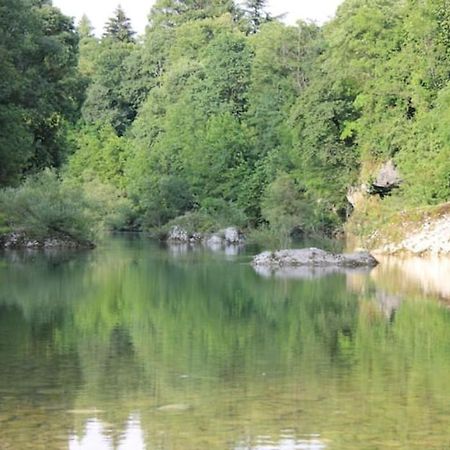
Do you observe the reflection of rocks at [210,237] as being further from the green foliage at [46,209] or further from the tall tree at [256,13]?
the tall tree at [256,13]

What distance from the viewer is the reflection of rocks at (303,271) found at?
27.0 meters

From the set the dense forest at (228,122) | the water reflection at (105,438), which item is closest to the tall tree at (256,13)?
the dense forest at (228,122)

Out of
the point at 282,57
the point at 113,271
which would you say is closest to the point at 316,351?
the point at 113,271

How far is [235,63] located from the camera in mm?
70188

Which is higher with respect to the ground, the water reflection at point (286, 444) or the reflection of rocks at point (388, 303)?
the reflection of rocks at point (388, 303)

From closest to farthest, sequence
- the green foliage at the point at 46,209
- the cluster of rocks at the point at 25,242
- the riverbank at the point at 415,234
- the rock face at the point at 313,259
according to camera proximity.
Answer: the rock face at the point at 313,259 < the riverbank at the point at 415,234 < the green foliage at the point at 46,209 < the cluster of rocks at the point at 25,242

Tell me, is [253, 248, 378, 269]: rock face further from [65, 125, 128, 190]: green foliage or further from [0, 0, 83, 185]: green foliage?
[65, 125, 128, 190]: green foliage

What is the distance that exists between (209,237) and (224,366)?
4016cm

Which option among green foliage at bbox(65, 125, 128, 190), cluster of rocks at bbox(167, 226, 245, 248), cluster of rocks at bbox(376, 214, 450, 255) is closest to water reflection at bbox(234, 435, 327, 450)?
cluster of rocks at bbox(376, 214, 450, 255)

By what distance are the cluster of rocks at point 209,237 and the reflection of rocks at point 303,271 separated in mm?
17773

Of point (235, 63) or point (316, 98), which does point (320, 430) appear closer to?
point (316, 98)

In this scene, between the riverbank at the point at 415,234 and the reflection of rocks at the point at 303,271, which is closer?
the reflection of rocks at the point at 303,271

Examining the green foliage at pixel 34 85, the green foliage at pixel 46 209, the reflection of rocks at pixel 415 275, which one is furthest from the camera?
the green foliage at pixel 46 209

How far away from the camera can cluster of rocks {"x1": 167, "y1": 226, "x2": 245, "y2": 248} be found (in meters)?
49.9
